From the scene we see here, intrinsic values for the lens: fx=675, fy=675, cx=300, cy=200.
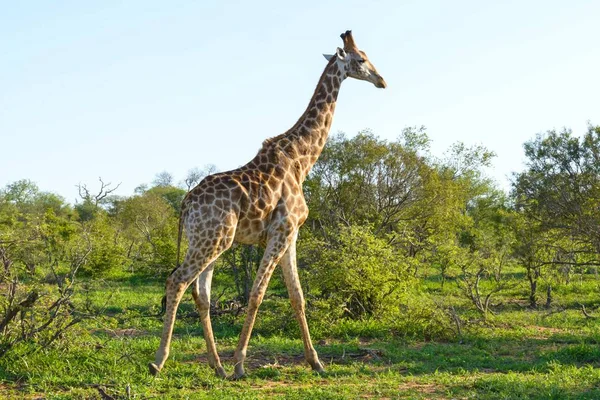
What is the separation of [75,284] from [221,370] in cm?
187

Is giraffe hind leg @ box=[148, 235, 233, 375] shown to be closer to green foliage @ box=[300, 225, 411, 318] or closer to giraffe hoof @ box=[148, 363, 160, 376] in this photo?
giraffe hoof @ box=[148, 363, 160, 376]

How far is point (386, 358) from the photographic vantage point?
339 inches

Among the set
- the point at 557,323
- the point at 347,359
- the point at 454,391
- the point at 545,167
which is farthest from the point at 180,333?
the point at 545,167

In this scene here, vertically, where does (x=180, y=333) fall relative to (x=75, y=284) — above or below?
below

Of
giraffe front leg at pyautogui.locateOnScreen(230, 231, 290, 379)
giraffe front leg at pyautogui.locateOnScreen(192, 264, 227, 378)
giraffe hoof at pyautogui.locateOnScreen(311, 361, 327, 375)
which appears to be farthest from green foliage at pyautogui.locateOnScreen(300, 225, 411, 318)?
giraffe front leg at pyautogui.locateOnScreen(192, 264, 227, 378)

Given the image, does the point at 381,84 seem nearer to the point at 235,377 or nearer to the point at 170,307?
the point at 170,307

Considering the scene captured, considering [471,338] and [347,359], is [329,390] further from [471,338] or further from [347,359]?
[471,338]

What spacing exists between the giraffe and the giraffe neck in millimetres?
12

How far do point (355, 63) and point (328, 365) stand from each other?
3.68 meters

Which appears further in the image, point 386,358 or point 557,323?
point 557,323

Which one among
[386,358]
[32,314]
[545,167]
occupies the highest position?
[545,167]

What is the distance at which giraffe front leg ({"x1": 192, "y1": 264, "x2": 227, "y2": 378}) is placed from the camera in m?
7.26

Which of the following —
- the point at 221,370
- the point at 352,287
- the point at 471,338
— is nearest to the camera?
the point at 221,370

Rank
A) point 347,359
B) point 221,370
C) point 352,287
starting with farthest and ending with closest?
point 352,287 → point 347,359 → point 221,370
